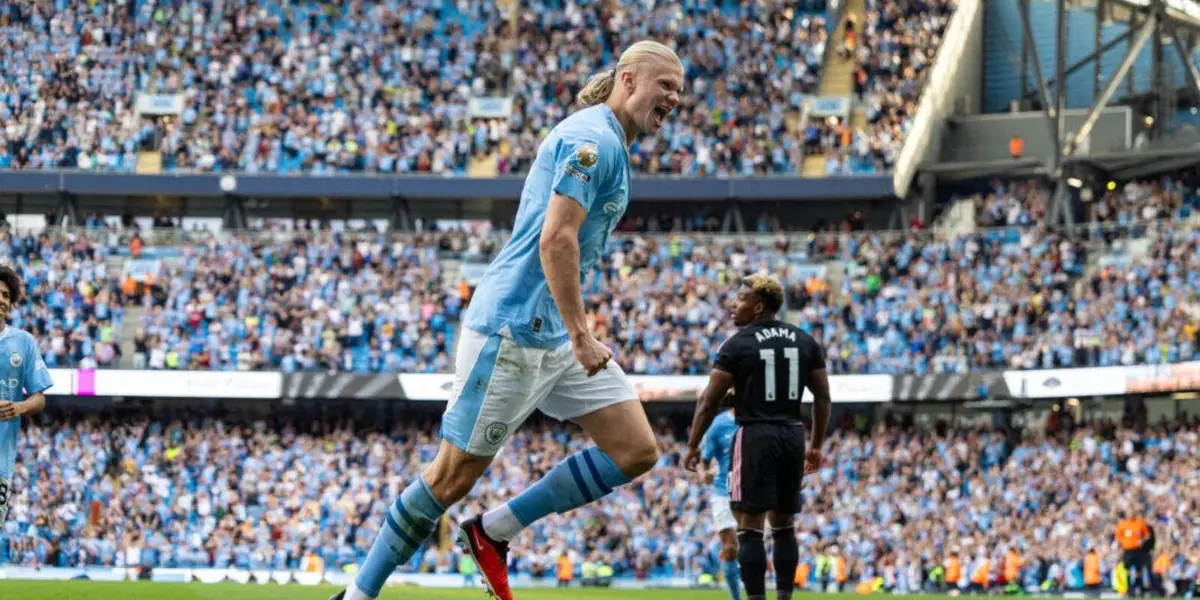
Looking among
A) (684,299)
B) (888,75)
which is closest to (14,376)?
(684,299)

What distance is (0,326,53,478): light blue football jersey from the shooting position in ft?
34.5

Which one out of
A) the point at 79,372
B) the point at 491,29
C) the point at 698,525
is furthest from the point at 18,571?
the point at 491,29

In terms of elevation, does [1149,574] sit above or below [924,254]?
below

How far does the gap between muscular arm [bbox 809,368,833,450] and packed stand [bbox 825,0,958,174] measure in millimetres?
31283

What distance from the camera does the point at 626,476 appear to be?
791 cm

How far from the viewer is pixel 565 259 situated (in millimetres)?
7363

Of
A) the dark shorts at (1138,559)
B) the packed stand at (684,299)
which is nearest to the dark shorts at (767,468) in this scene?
the dark shorts at (1138,559)

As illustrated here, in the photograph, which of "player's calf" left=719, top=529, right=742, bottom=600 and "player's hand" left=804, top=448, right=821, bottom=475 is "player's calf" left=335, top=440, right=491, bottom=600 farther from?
"player's calf" left=719, top=529, right=742, bottom=600

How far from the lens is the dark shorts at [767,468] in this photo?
11.1 meters

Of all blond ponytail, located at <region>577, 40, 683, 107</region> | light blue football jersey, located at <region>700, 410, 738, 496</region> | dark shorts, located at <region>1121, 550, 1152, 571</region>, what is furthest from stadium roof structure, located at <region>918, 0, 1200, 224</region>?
blond ponytail, located at <region>577, 40, 683, 107</region>

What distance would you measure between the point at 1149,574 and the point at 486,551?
952 inches

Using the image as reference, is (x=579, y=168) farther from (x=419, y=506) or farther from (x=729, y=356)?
(x=729, y=356)

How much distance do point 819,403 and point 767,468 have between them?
2.70 ft

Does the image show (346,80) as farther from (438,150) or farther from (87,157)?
(87,157)
